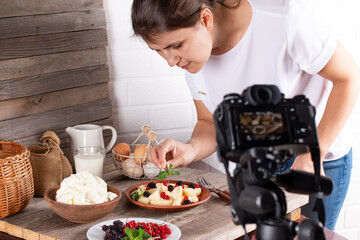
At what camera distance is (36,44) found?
1847mm

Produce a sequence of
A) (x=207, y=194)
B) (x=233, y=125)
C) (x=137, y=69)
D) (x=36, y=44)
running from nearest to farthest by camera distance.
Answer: (x=233, y=125) < (x=207, y=194) < (x=36, y=44) < (x=137, y=69)

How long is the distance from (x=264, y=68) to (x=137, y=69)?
29.4 inches

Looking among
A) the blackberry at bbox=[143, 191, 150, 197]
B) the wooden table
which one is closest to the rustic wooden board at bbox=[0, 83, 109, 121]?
the wooden table

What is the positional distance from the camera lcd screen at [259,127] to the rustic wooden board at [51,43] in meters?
1.26

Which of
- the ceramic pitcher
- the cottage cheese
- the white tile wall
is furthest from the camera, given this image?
the white tile wall

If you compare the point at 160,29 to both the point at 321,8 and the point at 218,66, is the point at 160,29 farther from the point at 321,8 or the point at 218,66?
the point at 321,8

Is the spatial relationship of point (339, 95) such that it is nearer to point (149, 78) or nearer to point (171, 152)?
point (171, 152)

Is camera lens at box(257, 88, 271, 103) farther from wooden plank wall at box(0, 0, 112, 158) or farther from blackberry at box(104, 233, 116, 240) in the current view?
wooden plank wall at box(0, 0, 112, 158)

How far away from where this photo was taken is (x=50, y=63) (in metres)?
1.89

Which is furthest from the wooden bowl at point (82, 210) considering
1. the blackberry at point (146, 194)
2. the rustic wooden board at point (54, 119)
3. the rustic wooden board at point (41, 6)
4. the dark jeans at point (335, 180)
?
the rustic wooden board at point (41, 6)

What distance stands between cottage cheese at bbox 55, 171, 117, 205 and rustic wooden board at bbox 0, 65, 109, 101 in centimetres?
49

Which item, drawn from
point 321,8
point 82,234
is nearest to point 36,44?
point 82,234

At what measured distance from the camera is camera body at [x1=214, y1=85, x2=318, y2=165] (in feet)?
2.32

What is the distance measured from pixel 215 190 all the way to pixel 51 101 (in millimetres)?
704
